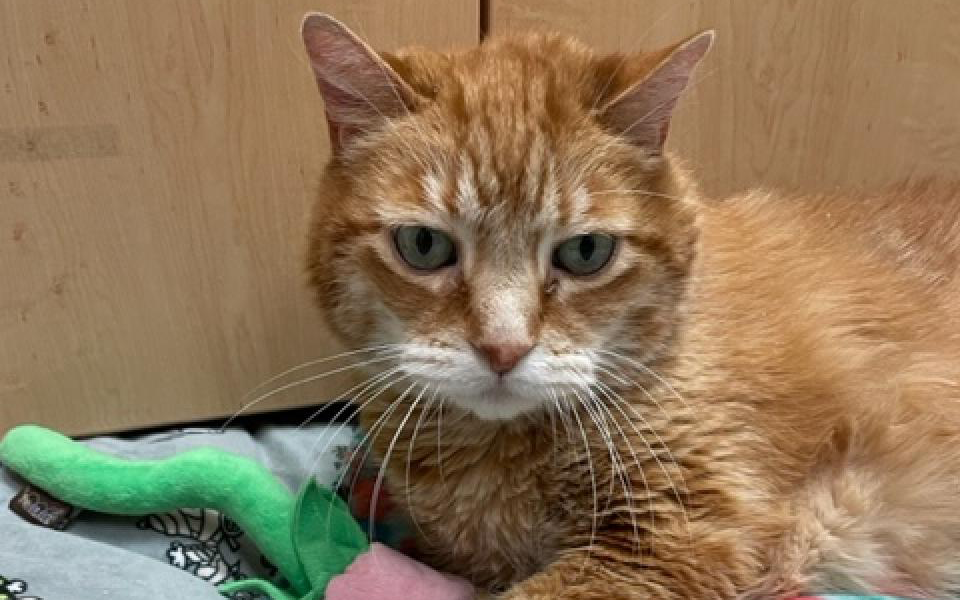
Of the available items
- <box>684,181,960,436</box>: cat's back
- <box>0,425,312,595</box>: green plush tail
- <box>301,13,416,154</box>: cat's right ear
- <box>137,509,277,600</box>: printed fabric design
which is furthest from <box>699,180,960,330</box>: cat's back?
<box>137,509,277,600</box>: printed fabric design

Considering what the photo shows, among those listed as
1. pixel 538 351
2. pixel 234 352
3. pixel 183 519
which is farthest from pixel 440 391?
pixel 234 352

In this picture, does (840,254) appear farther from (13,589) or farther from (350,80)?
(13,589)

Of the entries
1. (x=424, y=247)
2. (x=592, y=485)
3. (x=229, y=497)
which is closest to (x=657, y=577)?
(x=592, y=485)

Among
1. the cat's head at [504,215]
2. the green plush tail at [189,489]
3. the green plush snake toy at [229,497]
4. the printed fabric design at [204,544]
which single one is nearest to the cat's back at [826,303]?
the cat's head at [504,215]

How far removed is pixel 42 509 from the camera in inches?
62.0

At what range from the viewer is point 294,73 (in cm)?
167

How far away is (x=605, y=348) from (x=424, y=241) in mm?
259

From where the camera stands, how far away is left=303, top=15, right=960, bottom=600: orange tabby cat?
3.91 feet

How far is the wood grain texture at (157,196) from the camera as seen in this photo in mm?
1593

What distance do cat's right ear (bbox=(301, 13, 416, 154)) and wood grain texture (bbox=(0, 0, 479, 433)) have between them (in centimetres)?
44

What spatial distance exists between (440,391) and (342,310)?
21 centimetres

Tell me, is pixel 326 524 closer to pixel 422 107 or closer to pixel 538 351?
pixel 538 351

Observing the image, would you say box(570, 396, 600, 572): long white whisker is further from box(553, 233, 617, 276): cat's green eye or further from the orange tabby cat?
box(553, 233, 617, 276): cat's green eye

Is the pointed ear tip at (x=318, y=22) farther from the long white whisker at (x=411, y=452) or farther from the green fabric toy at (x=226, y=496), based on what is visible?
the green fabric toy at (x=226, y=496)
